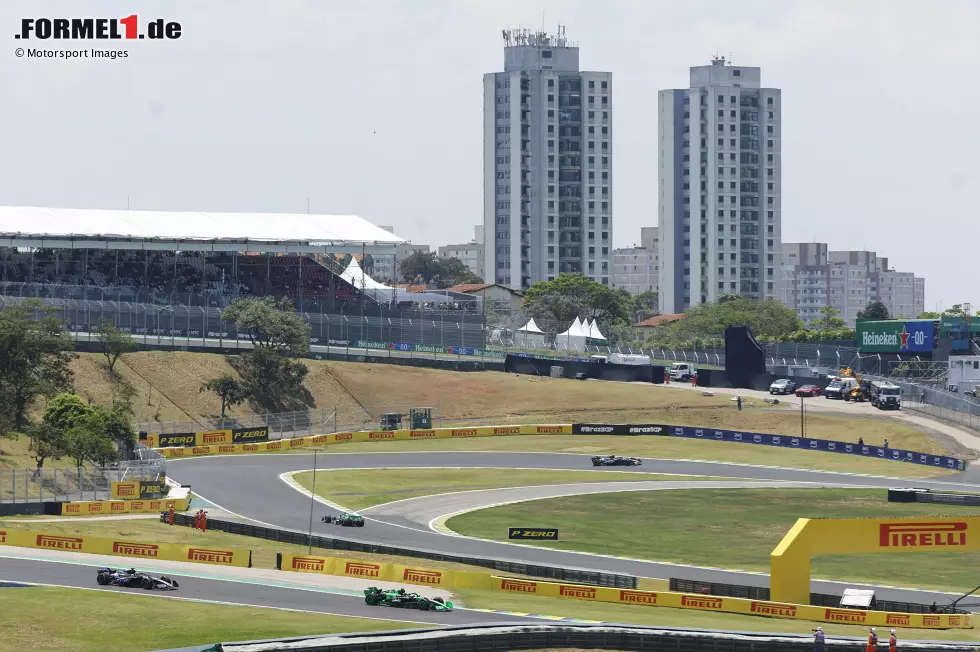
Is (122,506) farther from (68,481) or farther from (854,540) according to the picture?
(854,540)

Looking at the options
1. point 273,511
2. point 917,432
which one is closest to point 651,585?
point 273,511

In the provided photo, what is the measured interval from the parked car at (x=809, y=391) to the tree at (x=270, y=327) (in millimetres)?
45676

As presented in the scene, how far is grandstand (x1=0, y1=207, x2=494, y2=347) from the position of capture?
128125 millimetres

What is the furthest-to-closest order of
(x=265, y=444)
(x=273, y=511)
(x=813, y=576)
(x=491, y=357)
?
(x=491, y=357) < (x=265, y=444) < (x=273, y=511) < (x=813, y=576)

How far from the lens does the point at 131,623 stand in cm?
4553

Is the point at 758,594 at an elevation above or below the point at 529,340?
below

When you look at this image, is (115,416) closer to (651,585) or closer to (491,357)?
(651,585)

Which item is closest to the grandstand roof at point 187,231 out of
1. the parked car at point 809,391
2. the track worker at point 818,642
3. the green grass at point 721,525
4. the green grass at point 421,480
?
the parked car at point 809,391

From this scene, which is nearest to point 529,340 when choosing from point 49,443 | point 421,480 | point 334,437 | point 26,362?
point 334,437

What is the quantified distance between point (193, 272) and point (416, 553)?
98755 millimetres

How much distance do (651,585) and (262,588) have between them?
15.4 m

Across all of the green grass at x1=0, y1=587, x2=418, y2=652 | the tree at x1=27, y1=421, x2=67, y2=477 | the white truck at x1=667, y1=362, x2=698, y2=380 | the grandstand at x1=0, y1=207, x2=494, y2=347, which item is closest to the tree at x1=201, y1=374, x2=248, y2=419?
the grandstand at x1=0, y1=207, x2=494, y2=347

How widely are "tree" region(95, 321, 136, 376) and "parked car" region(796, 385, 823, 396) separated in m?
59.8

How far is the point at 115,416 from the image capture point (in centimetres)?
8700
